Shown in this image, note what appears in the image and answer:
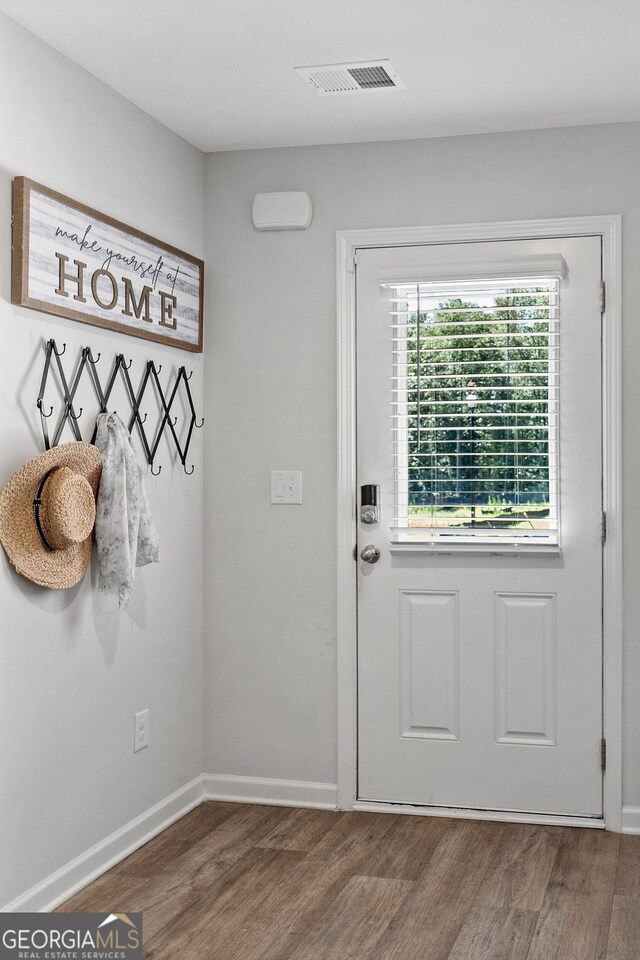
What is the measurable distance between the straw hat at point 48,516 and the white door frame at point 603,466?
3.78ft

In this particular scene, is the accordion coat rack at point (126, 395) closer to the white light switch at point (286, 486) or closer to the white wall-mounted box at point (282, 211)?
the white light switch at point (286, 486)

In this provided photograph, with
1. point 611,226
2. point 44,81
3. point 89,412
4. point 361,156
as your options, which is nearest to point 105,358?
point 89,412

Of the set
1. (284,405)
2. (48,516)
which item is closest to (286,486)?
(284,405)

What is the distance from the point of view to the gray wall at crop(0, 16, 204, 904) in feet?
8.67

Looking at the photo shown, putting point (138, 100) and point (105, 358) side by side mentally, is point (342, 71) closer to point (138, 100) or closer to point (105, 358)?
point (138, 100)

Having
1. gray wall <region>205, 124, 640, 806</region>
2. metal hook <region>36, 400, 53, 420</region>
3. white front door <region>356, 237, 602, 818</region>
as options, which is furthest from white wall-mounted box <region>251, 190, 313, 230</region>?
metal hook <region>36, 400, 53, 420</region>

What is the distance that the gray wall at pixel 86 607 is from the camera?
264 centimetres

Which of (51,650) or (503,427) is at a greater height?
(503,427)

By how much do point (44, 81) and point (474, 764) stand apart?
2.62 metres

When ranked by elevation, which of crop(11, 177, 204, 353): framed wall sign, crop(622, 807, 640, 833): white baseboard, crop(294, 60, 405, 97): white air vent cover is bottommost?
crop(622, 807, 640, 833): white baseboard

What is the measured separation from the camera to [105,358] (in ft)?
10.2

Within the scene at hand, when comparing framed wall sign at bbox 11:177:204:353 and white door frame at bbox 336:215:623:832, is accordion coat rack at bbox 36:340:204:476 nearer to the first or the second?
framed wall sign at bbox 11:177:204:353

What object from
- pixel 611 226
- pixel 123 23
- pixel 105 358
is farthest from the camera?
pixel 611 226

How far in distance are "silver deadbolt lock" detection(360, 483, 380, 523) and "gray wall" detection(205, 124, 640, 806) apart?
13cm
